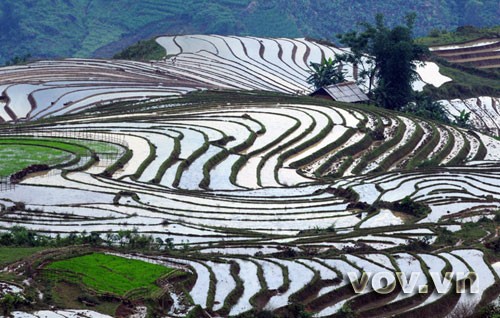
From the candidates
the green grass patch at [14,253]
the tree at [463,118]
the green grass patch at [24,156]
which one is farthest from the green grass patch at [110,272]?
the tree at [463,118]

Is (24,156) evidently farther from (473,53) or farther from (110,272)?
(473,53)

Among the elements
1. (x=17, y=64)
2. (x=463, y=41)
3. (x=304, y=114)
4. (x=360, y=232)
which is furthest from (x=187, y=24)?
(x=360, y=232)

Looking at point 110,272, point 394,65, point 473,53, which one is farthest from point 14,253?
point 473,53

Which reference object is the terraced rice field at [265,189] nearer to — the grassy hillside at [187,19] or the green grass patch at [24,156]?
the green grass patch at [24,156]

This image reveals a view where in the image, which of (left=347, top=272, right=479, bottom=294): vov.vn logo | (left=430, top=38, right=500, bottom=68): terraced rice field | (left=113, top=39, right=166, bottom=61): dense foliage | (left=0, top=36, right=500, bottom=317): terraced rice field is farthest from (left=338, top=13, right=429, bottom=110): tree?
(left=347, top=272, right=479, bottom=294): vov.vn logo

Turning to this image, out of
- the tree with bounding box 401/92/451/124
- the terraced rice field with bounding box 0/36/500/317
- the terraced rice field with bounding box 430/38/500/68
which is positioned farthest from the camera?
the terraced rice field with bounding box 430/38/500/68

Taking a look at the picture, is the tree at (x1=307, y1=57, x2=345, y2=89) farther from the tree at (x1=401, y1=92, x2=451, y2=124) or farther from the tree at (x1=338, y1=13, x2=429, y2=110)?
the tree at (x1=401, y1=92, x2=451, y2=124)
